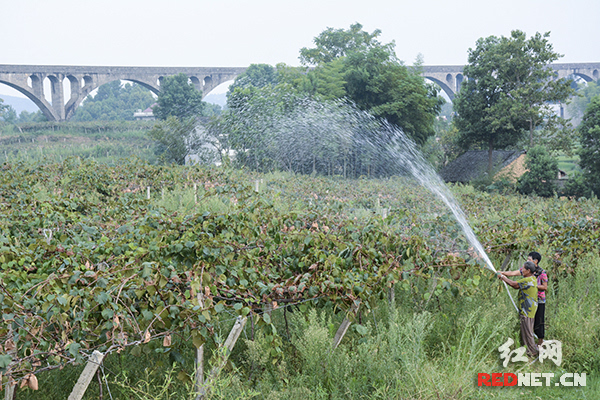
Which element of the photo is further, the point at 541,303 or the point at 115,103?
the point at 115,103

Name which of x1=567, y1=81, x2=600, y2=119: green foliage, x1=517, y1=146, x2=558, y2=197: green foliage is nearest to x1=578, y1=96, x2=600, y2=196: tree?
x1=517, y1=146, x2=558, y2=197: green foliage

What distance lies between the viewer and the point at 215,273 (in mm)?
4082

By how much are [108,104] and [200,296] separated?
99.9 m

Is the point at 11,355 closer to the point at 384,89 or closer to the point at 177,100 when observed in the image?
the point at 384,89

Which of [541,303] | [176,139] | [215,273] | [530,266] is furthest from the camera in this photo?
[176,139]

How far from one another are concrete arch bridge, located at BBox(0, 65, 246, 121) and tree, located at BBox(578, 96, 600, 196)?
48.0m

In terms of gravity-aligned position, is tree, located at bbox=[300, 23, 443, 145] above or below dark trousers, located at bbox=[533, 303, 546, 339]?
above

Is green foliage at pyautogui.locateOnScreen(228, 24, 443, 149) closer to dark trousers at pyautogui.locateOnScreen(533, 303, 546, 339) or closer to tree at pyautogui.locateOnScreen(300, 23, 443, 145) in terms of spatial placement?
tree at pyautogui.locateOnScreen(300, 23, 443, 145)

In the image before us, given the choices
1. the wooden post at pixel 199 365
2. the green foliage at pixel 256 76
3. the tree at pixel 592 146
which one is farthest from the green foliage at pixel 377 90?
the green foliage at pixel 256 76

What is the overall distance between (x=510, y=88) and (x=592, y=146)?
780 centimetres

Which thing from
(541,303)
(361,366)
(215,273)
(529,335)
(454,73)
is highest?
(454,73)

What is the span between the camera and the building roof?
31766mm

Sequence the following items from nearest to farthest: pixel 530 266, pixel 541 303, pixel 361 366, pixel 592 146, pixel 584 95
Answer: pixel 361 366
pixel 530 266
pixel 541 303
pixel 592 146
pixel 584 95

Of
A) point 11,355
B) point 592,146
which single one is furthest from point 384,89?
point 11,355
